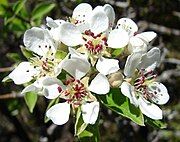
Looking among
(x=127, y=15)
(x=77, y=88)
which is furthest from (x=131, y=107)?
(x=127, y=15)

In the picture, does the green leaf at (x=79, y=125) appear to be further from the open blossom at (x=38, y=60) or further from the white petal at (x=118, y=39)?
the white petal at (x=118, y=39)

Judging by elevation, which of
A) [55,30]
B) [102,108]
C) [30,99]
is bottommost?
[102,108]

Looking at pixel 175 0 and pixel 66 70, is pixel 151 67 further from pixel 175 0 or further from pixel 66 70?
pixel 175 0

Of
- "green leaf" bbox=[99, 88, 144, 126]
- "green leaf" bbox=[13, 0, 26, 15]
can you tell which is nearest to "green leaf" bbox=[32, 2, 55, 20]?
"green leaf" bbox=[13, 0, 26, 15]

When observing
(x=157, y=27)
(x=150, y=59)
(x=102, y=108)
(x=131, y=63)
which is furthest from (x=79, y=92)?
(x=157, y=27)

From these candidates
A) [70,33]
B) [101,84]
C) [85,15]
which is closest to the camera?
[101,84]

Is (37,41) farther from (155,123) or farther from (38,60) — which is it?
(155,123)
